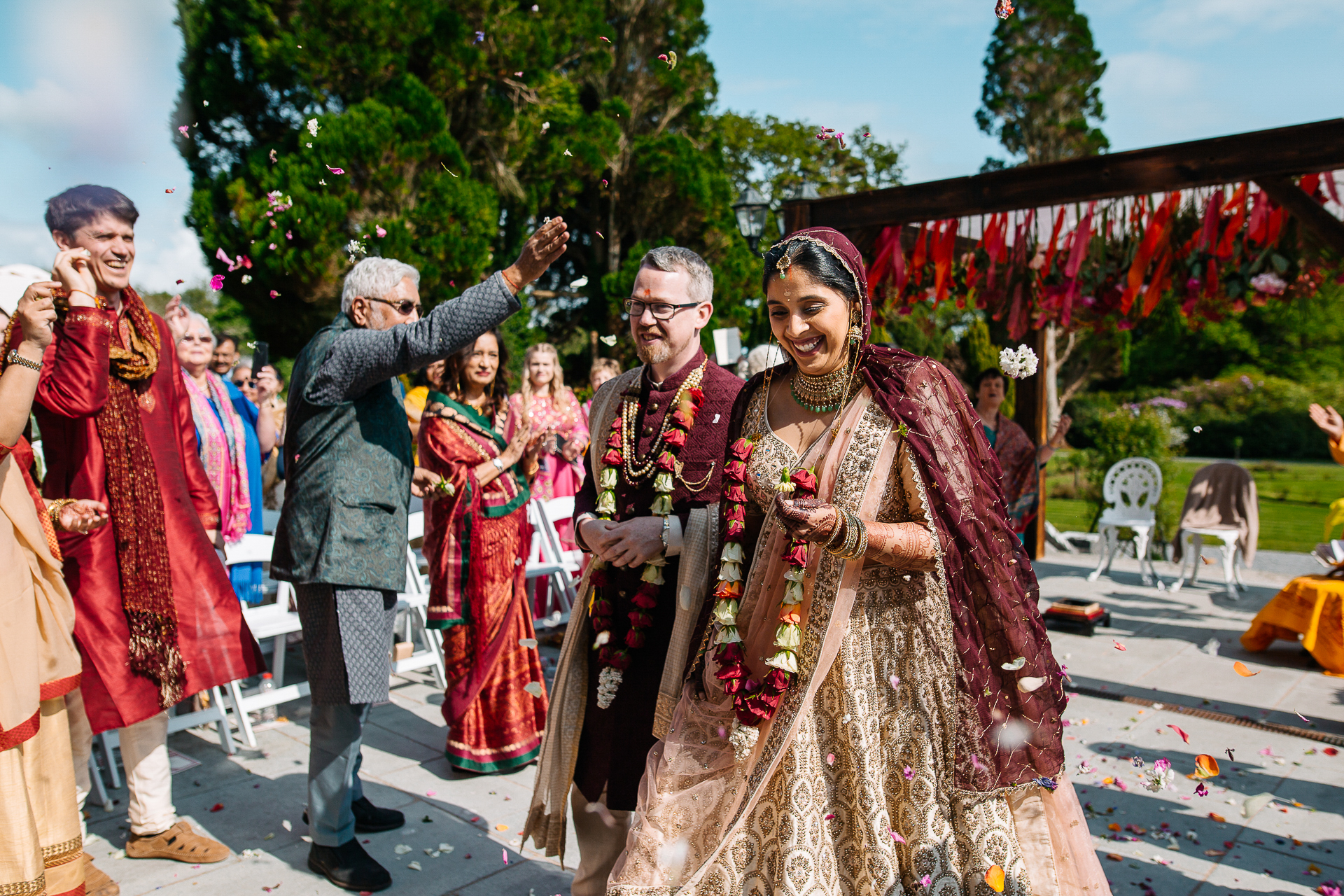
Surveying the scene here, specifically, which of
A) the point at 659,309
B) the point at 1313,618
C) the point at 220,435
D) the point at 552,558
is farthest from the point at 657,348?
the point at 1313,618

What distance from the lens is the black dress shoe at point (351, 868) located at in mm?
3074

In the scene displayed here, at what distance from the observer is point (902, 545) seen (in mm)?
1961

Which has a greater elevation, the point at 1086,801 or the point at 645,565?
the point at 645,565

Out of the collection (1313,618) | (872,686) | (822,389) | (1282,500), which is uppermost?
(822,389)

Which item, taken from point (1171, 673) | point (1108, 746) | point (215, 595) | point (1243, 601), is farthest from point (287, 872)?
point (1243, 601)

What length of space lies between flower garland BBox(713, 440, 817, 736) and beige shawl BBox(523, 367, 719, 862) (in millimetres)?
251

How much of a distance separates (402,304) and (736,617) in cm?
175

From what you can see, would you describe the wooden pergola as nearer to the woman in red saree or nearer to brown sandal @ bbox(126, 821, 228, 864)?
the woman in red saree

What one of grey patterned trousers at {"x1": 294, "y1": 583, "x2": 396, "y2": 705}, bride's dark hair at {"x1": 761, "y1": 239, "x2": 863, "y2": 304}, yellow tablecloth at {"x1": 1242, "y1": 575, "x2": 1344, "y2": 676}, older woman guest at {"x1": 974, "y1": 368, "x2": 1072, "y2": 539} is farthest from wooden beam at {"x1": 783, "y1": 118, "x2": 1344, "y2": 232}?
grey patterned trousers at {"x1": 294, "y1": 583, "x2": 396, "y2": 705}

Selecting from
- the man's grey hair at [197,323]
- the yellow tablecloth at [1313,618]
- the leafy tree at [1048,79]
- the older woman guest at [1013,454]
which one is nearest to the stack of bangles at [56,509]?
the man's grey hair at [197,323]

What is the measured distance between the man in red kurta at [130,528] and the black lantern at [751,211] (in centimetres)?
645

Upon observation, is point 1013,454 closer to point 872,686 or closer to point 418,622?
point 418,622

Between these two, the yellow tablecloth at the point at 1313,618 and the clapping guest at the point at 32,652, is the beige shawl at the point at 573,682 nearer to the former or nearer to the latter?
the clapping guest at the point at 32,652

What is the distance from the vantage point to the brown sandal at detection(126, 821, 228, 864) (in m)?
3.25
